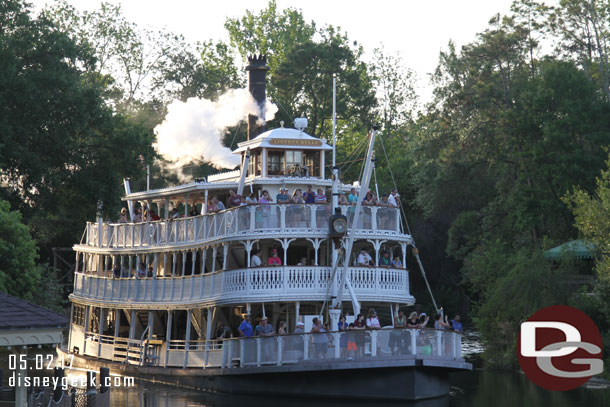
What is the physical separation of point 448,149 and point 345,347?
24.9 m

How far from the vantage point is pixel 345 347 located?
27.5 m

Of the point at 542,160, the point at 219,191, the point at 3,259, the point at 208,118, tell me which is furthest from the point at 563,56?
the point at 3,259

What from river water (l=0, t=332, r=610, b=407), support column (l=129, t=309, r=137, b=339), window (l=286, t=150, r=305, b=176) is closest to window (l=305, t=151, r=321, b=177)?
window (l=286, t=150, r=305, b=176)

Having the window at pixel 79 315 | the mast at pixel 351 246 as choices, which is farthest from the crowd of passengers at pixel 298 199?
the window at pixel 79 315

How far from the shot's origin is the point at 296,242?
3148 centimetres

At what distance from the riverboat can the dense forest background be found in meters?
3.03

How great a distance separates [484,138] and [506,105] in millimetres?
2326

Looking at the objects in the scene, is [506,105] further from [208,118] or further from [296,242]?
[296,242]

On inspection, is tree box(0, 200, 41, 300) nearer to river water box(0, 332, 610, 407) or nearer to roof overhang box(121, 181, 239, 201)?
river water box(0, 332, 610, 407)

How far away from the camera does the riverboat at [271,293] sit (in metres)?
27.5

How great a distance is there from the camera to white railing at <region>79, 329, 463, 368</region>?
27.2m

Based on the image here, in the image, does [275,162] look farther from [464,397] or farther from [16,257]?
[464,397]

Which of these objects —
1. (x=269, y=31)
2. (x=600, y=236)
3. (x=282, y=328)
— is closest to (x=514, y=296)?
(x=600, y=236)

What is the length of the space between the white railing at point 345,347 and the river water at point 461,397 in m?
1.07
